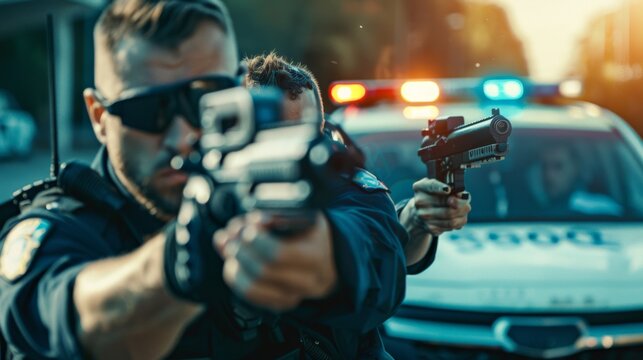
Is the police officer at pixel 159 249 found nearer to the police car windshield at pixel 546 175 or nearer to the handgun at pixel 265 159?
the handgun at pixel 265 159

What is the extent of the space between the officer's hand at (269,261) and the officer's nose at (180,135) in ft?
0.66

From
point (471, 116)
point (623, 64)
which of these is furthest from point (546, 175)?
point (623, 64)

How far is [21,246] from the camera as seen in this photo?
1.44 metres

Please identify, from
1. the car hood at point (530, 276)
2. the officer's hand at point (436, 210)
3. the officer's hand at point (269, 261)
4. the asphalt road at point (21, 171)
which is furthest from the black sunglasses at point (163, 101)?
the asphalt road at point (21, 171)

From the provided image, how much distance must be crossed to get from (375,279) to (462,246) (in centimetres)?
→ 211

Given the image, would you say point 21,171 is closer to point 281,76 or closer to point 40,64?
point 40,64

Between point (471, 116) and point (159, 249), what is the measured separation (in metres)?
3.15

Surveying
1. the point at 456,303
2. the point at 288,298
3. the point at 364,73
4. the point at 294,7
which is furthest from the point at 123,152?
the point at 294,7

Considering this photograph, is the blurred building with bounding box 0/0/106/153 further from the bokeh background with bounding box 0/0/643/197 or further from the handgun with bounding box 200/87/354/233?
the handgun with bounding box 200/87/354/233

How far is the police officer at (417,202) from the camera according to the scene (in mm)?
2205

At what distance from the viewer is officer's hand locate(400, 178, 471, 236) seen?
87.3 inches

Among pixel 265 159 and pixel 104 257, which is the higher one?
pixel 265 159

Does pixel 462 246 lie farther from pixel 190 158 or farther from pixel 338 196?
pixel 190 158

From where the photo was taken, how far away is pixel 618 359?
3.32 m
